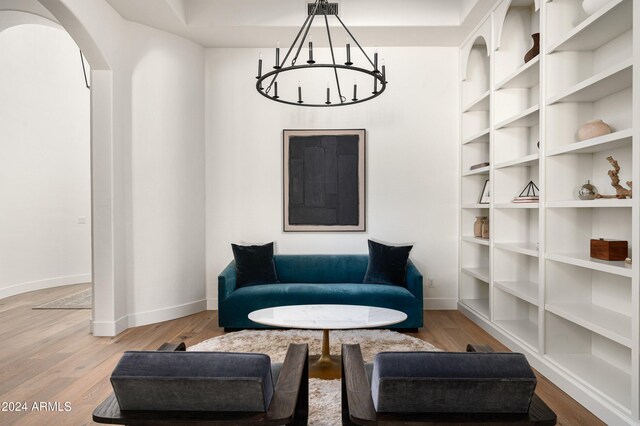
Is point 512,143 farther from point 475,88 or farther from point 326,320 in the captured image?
Result: point 326,320

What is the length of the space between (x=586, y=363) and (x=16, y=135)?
725 cm

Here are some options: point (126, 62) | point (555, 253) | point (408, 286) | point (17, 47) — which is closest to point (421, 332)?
point (408, 286)

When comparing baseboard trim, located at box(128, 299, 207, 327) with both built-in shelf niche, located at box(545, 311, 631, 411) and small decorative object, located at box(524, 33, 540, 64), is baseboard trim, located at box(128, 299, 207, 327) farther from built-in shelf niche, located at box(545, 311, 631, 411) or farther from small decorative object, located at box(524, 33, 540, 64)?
small decorative object, located at box(524, 33, 540, 64)

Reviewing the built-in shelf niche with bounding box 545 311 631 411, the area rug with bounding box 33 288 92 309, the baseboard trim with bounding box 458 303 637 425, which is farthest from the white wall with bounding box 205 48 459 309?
the built-in shelf niche with bounding box 545 311 631 411

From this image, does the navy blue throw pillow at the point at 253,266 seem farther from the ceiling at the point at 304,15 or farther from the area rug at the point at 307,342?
the ceiling at the point at 304,15

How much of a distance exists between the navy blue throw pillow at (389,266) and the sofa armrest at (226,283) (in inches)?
56.5

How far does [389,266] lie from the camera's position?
13.8 ft

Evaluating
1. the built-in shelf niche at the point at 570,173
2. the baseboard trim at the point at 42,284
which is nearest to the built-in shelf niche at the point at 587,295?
the built-in shelf niche at the point at 570,173

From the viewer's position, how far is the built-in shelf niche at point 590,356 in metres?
2.38

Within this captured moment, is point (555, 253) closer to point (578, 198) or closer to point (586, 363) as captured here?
point (578, 198)

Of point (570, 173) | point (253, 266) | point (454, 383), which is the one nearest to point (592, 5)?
point (570, 173)

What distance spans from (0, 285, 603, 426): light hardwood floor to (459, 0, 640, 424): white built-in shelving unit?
0.22m

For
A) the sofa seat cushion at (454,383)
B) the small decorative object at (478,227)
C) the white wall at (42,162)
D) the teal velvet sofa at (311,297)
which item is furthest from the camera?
the white wall at (42,162)

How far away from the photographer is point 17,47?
5.55m
